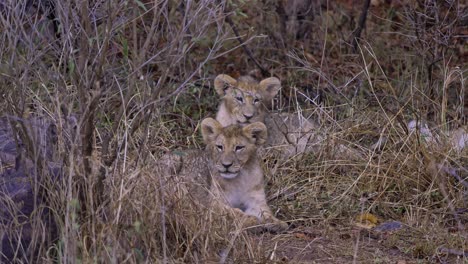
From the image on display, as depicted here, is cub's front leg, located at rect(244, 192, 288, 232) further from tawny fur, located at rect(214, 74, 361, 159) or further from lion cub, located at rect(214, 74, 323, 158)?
lion cub, located at rect(214, 74, 323, 158)

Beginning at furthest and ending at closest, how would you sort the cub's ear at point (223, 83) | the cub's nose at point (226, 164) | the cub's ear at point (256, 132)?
1. the cub's ear at point (223, 83)
2. the cub's ear at point (256, 132)
3. the cub's nose at point (226, 164)

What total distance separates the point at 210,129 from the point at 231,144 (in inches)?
10.8

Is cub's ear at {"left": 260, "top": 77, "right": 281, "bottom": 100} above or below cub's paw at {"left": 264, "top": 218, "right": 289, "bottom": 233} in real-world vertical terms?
below

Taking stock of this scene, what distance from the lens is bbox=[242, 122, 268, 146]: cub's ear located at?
8041 millimetres

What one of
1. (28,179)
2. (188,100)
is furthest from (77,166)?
(188,100)

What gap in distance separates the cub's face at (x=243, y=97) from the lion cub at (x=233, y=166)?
1961 millimetres

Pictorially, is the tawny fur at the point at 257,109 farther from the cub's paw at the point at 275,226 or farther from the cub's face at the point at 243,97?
the cub's paw at the point at 275,226

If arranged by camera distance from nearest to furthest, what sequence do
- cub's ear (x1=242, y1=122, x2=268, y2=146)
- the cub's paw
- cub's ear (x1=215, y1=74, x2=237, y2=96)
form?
the cub's paw
cub's ear (x1=242, y1=122, x2=268, y2=146)
cub's ear (x1=215, y1=74, x2=237, y2=96)

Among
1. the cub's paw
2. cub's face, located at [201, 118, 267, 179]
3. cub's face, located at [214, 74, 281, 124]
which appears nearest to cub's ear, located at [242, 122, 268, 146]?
cub's face, located at [201, 118, 267, 179]

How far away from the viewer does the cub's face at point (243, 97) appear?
1009 cm

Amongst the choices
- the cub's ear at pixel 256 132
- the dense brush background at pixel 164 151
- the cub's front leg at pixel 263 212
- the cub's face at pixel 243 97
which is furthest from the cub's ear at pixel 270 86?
the cub's front leg at pixel 263 212

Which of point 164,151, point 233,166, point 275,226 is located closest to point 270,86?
point 164,151

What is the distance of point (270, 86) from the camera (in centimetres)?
1031

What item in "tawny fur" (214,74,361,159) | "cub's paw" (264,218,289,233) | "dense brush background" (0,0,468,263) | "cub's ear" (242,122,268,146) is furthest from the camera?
"tawny fur" (214,74,361,159)
